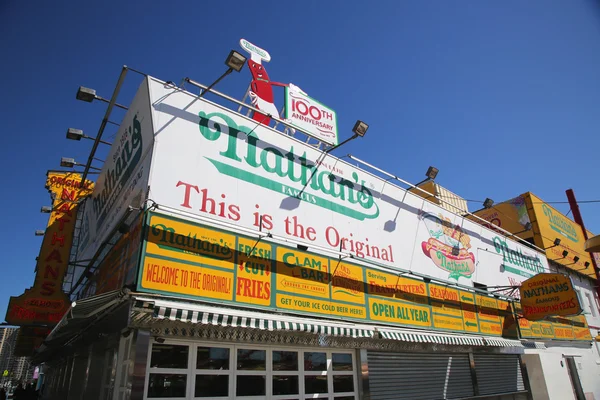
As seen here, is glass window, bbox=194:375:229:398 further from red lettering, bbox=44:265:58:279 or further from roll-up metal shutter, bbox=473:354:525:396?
roll-up metal shutter, bbox=473:354:525:396

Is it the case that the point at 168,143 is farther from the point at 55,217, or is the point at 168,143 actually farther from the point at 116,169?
the point at 55,217

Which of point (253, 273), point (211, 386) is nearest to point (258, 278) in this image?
point (253, 273)

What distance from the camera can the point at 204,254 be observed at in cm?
727

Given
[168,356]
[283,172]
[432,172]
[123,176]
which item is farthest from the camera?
[432,172]

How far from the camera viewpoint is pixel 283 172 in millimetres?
9984

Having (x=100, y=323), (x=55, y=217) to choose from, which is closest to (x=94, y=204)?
(x=55, y=217)

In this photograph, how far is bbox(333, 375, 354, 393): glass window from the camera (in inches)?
350

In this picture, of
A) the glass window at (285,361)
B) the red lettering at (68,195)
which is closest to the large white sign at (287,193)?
the glass window at (285,361)

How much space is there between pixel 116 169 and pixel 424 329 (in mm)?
9969

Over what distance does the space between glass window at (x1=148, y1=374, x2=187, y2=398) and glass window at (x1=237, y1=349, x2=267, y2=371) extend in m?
1.19

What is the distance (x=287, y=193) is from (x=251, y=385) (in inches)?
180

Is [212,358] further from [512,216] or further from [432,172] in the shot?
[512,216]

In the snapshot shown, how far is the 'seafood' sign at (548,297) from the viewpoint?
12.7 meters

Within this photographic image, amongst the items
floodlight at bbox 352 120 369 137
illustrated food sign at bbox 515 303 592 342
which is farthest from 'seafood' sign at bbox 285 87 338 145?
illustrated food sign at bbox 515 303 592 342
